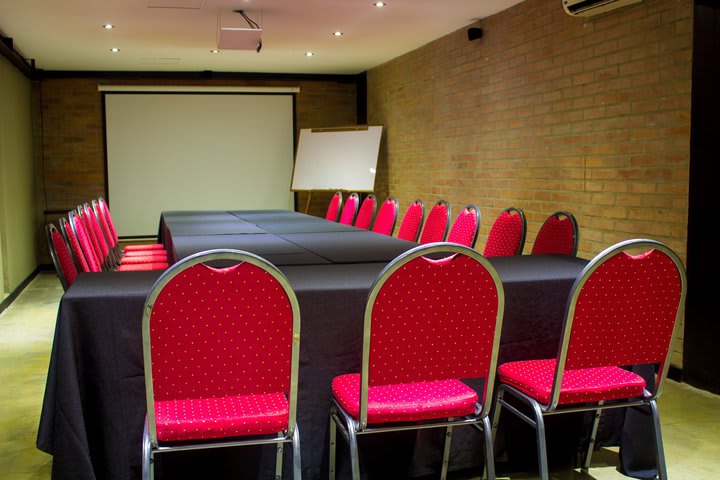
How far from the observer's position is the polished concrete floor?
2.83 metres

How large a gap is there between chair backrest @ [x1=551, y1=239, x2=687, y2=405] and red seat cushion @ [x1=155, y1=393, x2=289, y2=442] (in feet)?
2.73

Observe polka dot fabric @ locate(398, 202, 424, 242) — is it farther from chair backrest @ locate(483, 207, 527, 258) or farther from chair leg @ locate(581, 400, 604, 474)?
chair leg @ locate(581, 400, 604, 474)

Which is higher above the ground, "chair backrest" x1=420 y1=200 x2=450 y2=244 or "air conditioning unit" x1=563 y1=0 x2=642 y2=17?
"air conditioning unit" x1=563 y1=0 x2=642 y2=17

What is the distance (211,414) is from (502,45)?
16.0ft

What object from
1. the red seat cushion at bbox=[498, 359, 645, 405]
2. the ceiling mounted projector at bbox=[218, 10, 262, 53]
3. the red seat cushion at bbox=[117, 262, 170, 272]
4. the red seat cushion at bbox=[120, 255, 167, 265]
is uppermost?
the ceiling mounted projector at bbox=[218, 10, 262, 53]

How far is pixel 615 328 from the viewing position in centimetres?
220

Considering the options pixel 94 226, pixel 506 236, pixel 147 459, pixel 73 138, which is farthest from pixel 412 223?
pixel 73 138

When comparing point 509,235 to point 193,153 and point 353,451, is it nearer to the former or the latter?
point 353,451

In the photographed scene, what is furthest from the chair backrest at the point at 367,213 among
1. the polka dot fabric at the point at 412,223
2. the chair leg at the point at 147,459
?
the chair leg at the point at 147,459

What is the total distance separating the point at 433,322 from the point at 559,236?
185cm

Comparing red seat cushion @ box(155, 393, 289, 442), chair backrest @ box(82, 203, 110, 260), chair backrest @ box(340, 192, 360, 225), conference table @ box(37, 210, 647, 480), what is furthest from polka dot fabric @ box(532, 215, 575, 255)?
chair backrest @ box(340, 192, 360, 225)

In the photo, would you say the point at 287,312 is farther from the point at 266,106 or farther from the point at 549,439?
the point at 266,106

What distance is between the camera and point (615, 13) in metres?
4.62

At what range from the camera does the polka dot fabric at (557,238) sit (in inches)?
141
